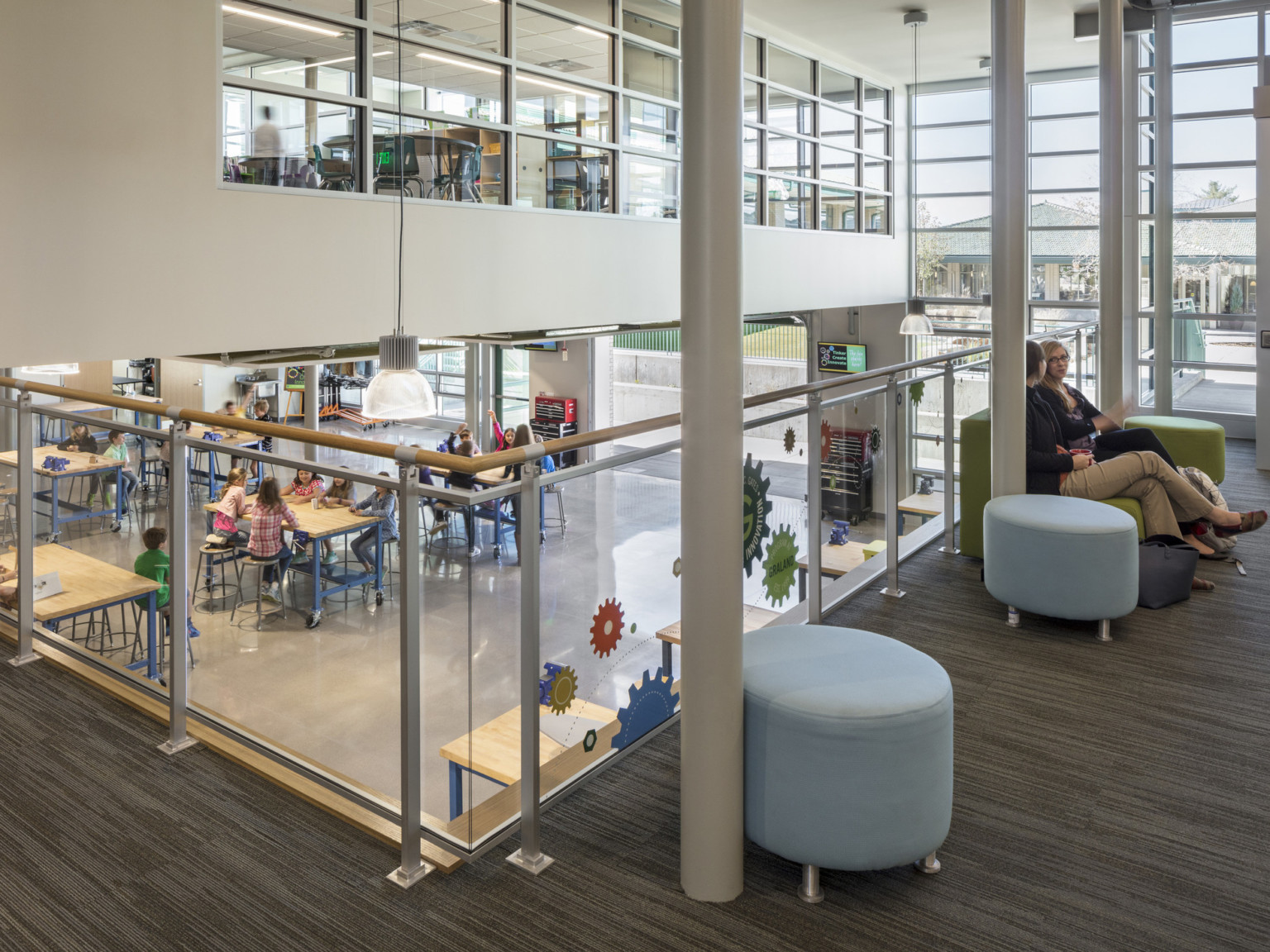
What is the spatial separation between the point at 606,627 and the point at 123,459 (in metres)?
2.94

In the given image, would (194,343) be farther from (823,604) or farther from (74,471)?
Result: (823,604)

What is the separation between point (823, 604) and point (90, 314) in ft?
15.7

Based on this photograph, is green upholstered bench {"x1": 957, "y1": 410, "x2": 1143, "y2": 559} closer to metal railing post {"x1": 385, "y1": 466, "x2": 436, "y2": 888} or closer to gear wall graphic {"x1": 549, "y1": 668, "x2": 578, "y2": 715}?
gear wall graphic {"x1": 549, "y1": 668, "x2": 578, "y2": 715}

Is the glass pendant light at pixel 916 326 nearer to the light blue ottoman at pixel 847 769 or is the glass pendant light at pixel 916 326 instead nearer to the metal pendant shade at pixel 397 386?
the metal pendant shade at pixel 397 386

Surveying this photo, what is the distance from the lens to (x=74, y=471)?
5.90 metres

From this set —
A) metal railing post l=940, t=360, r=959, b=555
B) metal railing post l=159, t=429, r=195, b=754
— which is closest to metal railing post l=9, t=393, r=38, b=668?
metal railing post l=159, t=429, r=195, b=754

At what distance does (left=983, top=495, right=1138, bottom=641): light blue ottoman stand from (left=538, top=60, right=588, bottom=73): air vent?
7144 mm

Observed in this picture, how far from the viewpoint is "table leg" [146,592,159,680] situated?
3.86 meters

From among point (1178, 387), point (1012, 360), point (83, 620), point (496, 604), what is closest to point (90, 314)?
point (83, 620)

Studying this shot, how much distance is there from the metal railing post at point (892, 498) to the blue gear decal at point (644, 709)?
1.89 m

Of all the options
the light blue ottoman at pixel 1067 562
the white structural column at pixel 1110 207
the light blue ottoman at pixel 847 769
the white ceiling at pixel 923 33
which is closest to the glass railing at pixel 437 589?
the light blue ottoman at pixel 847 769

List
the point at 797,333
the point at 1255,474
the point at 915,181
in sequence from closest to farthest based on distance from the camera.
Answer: the point at 1255,474, the point at 915,181, the point at 797,333

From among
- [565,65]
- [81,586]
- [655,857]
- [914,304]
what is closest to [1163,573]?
[655,857]

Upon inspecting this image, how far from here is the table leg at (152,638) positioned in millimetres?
3857
